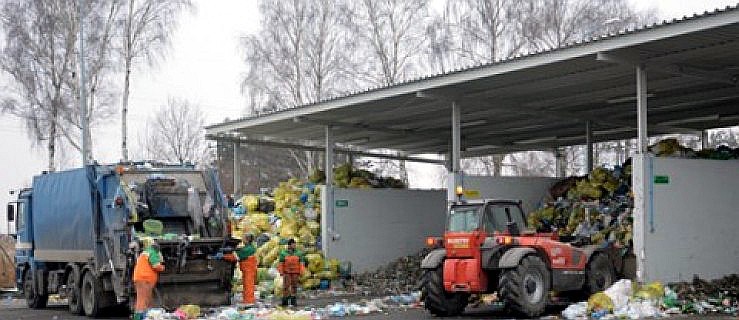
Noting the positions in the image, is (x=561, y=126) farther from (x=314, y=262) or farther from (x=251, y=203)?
(x=251, y=203)

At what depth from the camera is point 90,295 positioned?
58.7 feet

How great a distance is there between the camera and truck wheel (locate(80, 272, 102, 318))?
1753 cm

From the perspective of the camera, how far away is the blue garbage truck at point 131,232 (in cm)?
1645

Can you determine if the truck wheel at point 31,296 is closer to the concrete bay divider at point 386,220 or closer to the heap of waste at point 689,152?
the concrete bay divider at point 386,220

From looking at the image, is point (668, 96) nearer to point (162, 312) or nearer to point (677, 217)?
point (677, 217)

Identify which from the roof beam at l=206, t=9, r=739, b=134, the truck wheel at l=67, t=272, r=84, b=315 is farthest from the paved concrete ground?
the roof beam at l=206, t=9, r=739, b=134

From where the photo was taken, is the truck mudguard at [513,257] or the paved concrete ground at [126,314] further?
the paved concrete ground at [126,314]

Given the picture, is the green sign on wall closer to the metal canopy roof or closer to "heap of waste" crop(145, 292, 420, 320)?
the metal canopy roof

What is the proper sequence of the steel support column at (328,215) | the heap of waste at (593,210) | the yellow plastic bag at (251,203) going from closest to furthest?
the heap of waste at (593,210)
the steel support column at (328,215)
the yellow plastic bag at (251,203)

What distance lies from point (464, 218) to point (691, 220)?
13.9ft

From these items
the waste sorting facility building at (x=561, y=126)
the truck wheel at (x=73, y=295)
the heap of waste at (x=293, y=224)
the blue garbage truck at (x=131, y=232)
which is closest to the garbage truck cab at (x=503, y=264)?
the waste sorting facility building at (x=561, y=126)

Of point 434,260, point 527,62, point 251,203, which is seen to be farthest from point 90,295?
point 251,203

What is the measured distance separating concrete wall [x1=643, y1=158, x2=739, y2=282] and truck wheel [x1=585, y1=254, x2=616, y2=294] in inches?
26.1

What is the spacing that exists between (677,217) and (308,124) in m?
10.9
